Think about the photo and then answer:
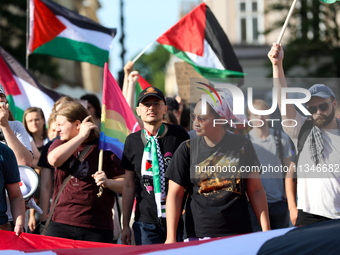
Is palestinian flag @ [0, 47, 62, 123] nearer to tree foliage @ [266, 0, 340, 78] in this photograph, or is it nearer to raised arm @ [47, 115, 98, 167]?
raised arm @ [47, 115, 98, 167]

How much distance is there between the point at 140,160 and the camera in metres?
4.12

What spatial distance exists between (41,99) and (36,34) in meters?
1.20

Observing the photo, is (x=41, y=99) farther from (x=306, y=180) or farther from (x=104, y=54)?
(x=306, y=180)

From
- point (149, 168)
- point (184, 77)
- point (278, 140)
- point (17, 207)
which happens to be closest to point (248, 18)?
point (184, 77)

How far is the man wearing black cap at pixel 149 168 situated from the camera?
399cm

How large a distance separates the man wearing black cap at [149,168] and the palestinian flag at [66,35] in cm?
368

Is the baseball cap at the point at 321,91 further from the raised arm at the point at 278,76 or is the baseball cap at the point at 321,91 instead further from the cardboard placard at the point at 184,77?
the cardboard placard at the point at 184,77

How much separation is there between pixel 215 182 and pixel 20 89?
4.56m

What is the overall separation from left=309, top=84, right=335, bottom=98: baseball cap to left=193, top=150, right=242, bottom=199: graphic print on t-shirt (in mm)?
770

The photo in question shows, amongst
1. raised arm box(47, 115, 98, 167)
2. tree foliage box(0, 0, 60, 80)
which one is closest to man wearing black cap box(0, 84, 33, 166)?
raised arm box(47, 115, 98, 167)

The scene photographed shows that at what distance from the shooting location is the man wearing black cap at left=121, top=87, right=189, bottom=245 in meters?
3.99

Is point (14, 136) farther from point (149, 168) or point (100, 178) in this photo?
point (149, 168)

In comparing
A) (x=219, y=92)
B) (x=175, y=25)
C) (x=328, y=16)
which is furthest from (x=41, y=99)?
(x=328, y=16)

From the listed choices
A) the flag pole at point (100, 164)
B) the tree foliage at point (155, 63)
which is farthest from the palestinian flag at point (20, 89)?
the tree foliage at point (155, 63)
